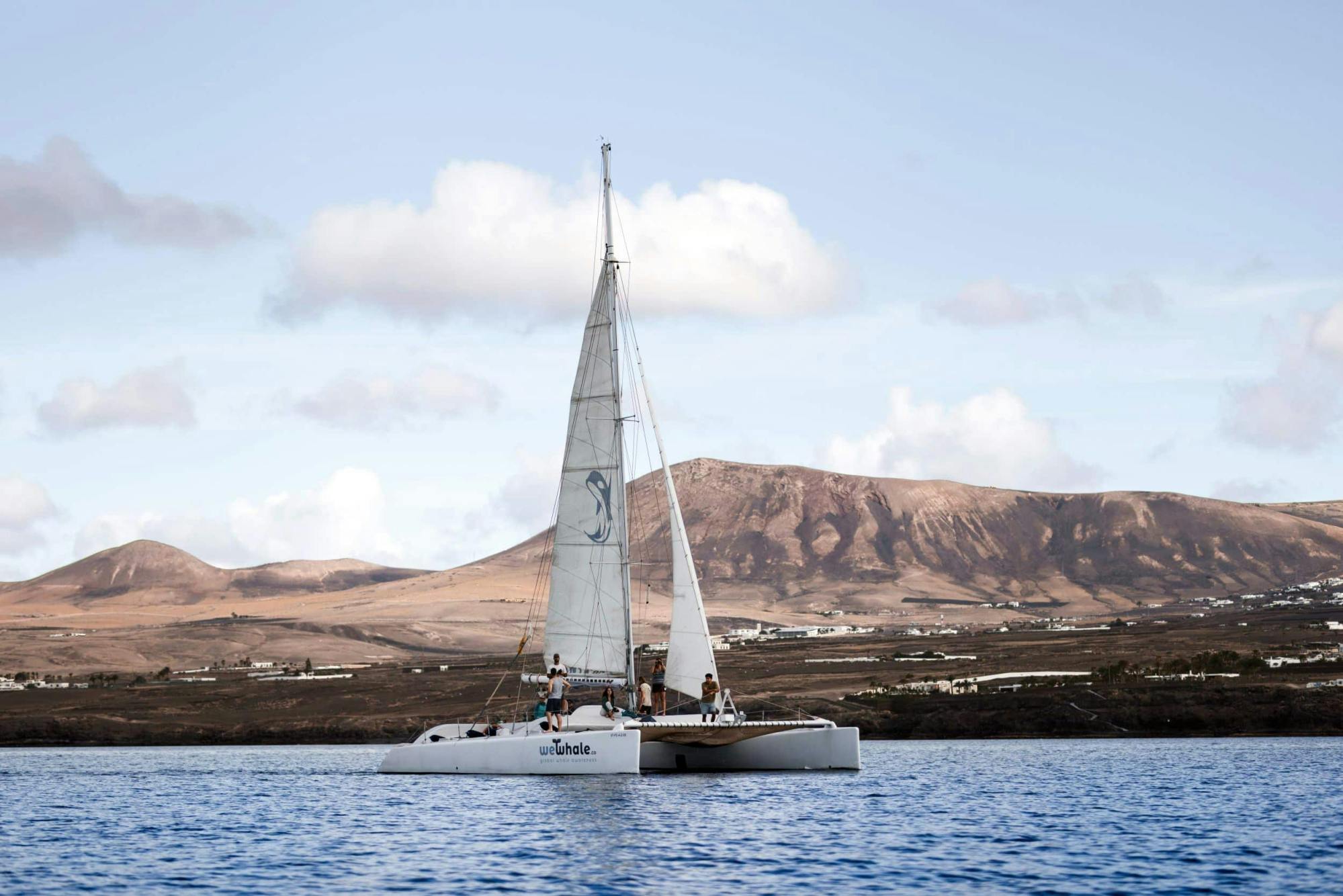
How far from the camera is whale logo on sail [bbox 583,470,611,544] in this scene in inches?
2069

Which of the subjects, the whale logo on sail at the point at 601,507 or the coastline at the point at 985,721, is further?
the coastline at the point at 985,721

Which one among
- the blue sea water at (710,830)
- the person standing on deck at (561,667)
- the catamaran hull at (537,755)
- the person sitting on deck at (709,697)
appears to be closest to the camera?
the blue sea water at (710,830)

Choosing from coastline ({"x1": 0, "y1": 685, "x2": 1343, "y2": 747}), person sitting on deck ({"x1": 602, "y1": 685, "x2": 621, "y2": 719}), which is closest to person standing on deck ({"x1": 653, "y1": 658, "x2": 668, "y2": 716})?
person sitting on deck ({"x1": 602, "y1": 685, "x2": 621, "y2": 719})

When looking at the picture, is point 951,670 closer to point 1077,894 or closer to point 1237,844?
point 1237,844

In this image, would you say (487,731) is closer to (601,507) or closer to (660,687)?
(660,687)

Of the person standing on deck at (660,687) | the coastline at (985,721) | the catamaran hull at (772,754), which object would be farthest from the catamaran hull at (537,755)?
the coastline at (985,721)

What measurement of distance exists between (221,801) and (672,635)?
14.9m

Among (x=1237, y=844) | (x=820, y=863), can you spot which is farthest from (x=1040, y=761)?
(x=820, y=863)

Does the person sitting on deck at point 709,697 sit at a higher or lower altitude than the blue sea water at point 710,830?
higher

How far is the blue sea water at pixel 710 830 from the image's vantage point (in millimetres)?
30703

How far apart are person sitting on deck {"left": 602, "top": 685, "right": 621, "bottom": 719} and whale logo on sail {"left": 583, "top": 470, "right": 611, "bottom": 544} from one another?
16.0 ft

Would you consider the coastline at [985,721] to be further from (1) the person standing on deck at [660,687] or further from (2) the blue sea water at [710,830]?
(1) the person standing on deck at [660,687]

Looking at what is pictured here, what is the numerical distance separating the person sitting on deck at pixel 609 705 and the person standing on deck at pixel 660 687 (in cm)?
158

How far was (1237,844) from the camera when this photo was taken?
1367 inches
